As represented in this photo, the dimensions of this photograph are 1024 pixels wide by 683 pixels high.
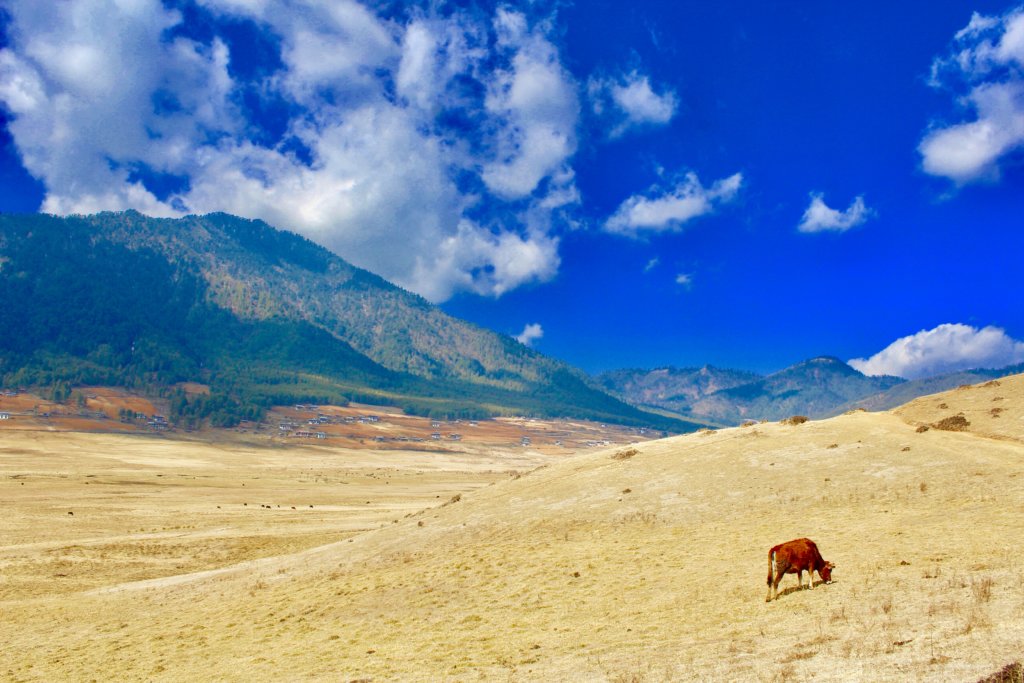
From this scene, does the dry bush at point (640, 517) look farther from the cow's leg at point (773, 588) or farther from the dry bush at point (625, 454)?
the cow's leg at point (773, 588)

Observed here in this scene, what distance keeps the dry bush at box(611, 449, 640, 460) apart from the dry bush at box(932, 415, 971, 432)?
66.9ft

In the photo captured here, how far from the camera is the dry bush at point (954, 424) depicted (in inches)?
1609

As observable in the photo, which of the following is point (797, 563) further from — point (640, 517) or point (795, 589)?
point (640, 517)

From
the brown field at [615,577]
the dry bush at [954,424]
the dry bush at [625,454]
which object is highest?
the dry bush at [954,424]

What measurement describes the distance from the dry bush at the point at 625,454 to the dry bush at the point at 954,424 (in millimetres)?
20386

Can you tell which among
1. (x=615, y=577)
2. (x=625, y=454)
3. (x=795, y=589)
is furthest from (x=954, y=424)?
(x=615, y=577)

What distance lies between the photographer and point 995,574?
17.3 m

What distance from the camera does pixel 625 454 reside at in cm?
4759

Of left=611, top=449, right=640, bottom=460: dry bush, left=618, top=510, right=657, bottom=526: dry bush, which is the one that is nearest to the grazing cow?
left=618, top=510, right=657, bottom=526: dry bush

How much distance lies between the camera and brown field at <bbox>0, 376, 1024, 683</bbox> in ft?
51.0

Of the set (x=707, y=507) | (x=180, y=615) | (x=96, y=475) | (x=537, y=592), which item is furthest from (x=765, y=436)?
(x=96, y=475)

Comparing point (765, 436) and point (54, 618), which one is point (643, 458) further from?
point (54, 618)

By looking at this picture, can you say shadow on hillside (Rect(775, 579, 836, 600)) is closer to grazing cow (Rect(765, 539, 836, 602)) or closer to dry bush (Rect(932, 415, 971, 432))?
grazing cow (Rect(765, 539, 836, 602))

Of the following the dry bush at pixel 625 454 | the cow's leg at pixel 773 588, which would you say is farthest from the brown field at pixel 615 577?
the dry bush at pixel 625 454
